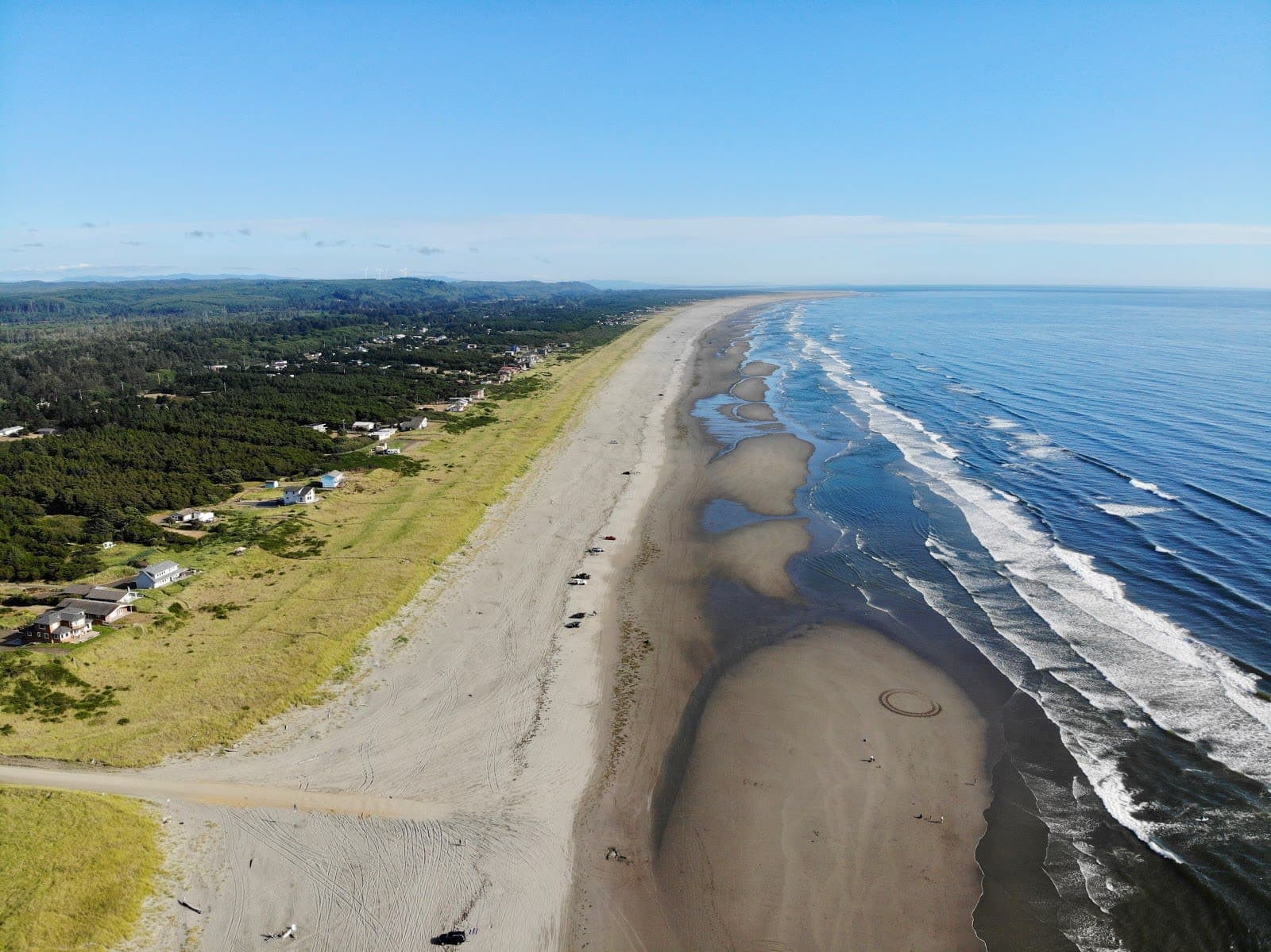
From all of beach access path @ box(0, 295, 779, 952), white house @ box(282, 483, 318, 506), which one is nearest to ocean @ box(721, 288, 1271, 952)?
beach access path @ box(0, 295, 779, 952)

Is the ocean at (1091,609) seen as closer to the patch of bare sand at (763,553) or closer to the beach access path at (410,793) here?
the patch of bare sand at (763,553)

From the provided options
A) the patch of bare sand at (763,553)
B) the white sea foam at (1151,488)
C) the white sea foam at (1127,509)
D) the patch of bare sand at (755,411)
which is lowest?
the patch of bare sand at (763,553)

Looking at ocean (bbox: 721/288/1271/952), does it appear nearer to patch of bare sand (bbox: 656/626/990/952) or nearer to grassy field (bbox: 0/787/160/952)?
patch of bare sand (bbox: 656/626/990/952)

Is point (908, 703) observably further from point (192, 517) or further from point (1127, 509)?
point (192, 517)

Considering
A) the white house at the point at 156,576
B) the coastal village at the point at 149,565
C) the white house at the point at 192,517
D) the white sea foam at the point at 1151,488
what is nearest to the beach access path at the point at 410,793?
the coastal village at the point at 149,565

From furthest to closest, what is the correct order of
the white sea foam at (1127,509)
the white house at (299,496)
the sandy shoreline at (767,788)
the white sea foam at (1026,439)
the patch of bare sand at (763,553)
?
the white sea foam at (1026,439), the white house at (299,496), the white sea foam at (1127,509), the patch of bare sand at (763,553), the sandy shoreline at (767,788)

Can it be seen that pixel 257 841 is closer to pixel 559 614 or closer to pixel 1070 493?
pixel 559 614
